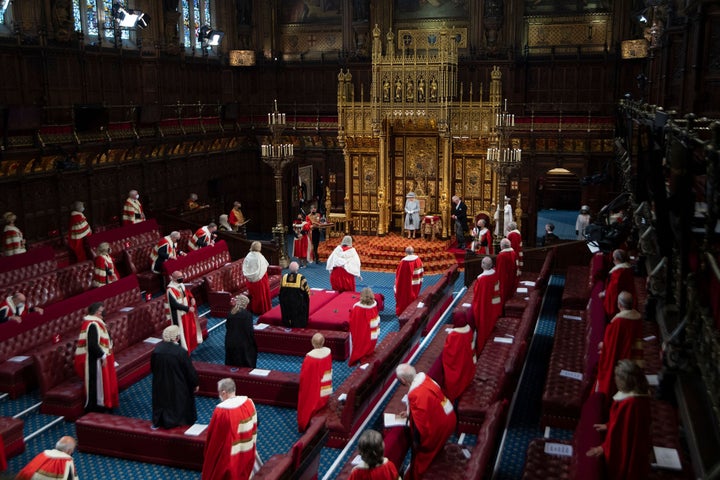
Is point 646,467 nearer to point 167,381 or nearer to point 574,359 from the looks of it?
point 574,359

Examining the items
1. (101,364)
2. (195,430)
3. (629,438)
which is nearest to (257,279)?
(101,364)

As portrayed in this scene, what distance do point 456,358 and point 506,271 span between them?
17.4 feet

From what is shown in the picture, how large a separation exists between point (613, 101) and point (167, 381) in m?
18.9

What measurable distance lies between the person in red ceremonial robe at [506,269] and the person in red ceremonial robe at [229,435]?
8.04 m

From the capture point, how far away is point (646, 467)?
6023 millimetres

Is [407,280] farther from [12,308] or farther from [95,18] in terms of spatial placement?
[95,18]

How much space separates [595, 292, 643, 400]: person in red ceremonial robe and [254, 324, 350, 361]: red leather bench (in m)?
5.00

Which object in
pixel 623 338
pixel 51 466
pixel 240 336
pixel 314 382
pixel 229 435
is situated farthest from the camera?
pixel 240 336

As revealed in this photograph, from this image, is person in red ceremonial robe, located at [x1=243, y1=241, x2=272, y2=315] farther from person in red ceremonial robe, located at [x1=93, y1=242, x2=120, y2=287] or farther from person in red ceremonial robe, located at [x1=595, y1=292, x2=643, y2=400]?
person in red ceremonial robe, located at [x1=595, y1=292, x2=643, y2=400]

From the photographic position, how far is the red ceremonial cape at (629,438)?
5.94m

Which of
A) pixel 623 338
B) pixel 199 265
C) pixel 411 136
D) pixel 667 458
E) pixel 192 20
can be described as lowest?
pixel 199 265

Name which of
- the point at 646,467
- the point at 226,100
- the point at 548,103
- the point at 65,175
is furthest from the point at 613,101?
the point at 646,467

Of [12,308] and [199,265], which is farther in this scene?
[199,265]

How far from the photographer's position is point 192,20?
2325 cm
